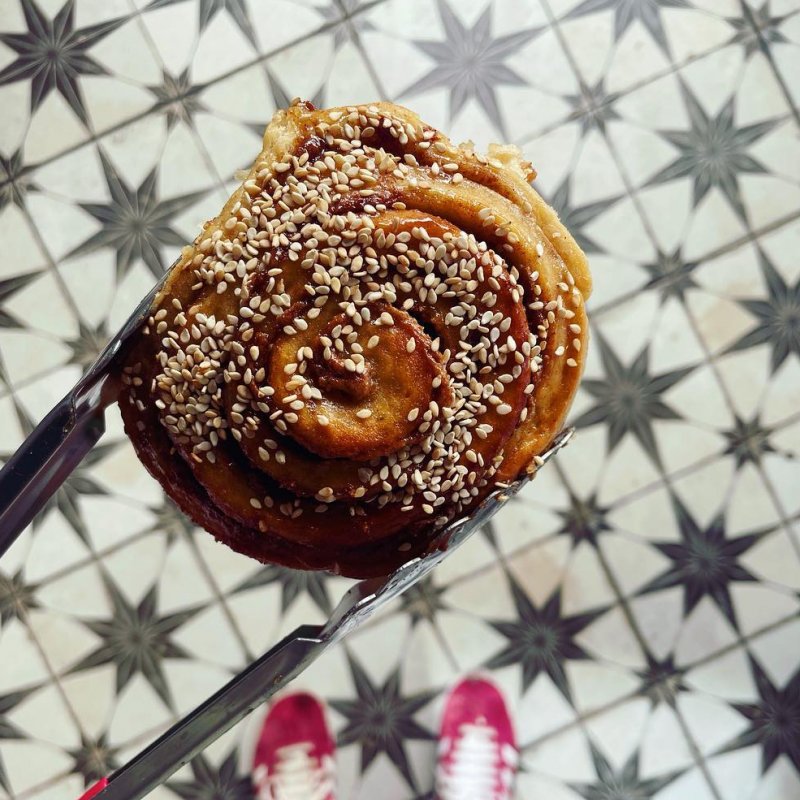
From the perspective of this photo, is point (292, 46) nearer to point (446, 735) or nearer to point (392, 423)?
point (392, 423)

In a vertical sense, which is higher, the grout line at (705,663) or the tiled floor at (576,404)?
the tiled floor at (576,404)

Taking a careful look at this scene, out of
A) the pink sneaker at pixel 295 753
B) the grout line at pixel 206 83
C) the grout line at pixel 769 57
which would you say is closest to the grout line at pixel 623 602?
the pink sneaker at pixel 295 753

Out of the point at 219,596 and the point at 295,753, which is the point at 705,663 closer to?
the point at 295,753

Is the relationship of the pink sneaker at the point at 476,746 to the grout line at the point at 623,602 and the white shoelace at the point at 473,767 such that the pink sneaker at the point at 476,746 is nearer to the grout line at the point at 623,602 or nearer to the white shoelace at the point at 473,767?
the white shoelace at the point at 473,767

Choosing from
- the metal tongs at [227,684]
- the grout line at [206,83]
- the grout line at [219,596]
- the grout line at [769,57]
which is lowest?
the metal tongs at [227,684]

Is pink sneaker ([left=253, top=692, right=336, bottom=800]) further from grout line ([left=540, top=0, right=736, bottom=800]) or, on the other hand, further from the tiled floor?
grout line ([left=540, top=0, right=736, bottom=800])

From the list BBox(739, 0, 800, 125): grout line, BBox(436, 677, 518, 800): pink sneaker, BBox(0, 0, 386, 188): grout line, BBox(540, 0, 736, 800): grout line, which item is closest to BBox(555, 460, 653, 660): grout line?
BBox(540, 0, 736, 800): grout line
